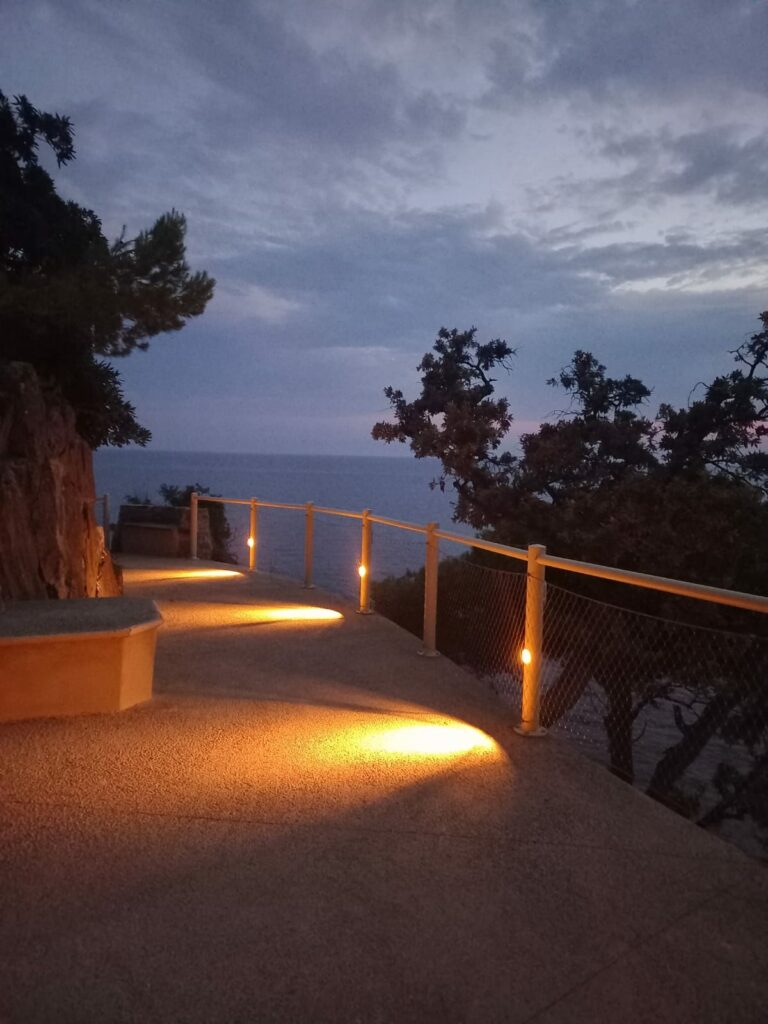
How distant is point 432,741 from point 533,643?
30.8 inches

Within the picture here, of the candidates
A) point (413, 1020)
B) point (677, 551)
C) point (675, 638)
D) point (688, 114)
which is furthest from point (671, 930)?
point (688, 114)

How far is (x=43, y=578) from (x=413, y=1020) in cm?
551

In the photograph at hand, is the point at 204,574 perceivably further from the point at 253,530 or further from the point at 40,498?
the point at 40,498

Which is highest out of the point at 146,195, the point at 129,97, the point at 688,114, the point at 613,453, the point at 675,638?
the point at 146,195

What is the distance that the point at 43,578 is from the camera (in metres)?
6.55

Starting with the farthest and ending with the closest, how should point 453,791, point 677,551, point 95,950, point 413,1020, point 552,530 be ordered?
point 552,530 < point 677,551 < point 453,791 < point 95,950 < point 413,1020

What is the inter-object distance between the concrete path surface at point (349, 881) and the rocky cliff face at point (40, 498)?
7.92 ft

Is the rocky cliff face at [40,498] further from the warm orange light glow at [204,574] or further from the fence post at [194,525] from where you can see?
the fence post at [194,525]

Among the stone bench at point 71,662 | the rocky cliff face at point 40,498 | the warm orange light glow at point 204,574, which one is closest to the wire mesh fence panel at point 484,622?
the stone bench at point 71,662

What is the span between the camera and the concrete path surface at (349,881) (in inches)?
81.4

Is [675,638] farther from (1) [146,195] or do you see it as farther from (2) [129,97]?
(1) [146,195]

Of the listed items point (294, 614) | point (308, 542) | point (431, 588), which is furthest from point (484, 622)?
point (431, 588)

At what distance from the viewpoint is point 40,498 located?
22.3 ft

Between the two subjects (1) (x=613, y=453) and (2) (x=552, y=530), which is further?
(1) (x=613, y=453)
